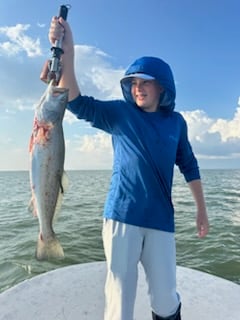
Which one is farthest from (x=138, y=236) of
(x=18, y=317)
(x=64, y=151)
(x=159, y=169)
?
(x=18, y=317)

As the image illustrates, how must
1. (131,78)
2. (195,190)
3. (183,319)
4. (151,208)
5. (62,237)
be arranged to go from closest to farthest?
1. (151,208)
2. (131,78)
3. (195,190)
4. (183,319)
5. (62,237)

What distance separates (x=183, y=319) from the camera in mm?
4035

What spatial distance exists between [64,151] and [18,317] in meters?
2.20

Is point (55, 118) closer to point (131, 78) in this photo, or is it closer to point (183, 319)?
point (131, 78)

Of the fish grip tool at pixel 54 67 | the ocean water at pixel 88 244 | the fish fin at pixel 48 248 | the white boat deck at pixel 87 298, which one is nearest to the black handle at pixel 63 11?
the fish grip tool at pixel 54 67

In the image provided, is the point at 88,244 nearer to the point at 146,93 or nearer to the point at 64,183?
the point at 146,93

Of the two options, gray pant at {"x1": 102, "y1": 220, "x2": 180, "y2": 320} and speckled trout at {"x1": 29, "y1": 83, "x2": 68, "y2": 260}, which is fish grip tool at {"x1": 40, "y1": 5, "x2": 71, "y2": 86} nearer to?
speckled trout at {"x1": 29, "y1": 83, "x2": 68, "y2": 260}

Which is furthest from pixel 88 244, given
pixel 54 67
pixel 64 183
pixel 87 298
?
pixel 54 67

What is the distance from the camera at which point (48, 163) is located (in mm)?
2531

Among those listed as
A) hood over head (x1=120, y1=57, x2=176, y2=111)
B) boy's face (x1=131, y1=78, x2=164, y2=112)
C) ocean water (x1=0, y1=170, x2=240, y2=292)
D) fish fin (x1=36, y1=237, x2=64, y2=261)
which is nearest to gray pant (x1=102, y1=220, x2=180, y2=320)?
fish fin (x1=36, y1=237, x2=64, y2=261)

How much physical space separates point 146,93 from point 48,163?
108 centimetres

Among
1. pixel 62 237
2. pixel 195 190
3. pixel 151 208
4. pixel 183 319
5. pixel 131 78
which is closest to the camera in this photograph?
pixel 151 208

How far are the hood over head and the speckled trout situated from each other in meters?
0.84

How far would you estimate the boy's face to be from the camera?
3.14 m
